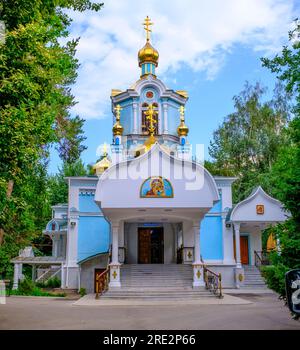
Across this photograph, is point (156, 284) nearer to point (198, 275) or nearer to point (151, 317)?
point (198, 275)

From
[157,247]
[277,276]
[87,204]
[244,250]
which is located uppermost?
[87,204]

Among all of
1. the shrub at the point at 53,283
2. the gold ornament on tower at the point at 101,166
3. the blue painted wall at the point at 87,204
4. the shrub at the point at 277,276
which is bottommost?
the shrub at the point at 53,283

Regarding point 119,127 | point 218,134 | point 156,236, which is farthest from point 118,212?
point 218,134

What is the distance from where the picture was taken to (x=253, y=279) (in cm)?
1895

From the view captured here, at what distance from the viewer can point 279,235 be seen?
792cm

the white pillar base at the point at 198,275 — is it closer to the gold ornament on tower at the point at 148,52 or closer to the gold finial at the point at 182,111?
the gold finial at the point at 182,111

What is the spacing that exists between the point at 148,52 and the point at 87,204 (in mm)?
10876

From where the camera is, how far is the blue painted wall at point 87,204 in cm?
1961

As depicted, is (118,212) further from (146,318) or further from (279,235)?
(279,235)

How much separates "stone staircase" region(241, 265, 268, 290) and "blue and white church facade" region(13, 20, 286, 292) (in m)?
0.47

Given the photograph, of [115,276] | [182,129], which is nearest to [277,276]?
[115,276]

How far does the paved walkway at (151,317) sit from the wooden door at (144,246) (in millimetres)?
6975

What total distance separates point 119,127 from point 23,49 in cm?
1531

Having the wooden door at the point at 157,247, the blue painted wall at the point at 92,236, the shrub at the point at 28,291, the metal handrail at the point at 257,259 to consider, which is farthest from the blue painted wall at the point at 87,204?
the metal handrail at the point at 257,259
